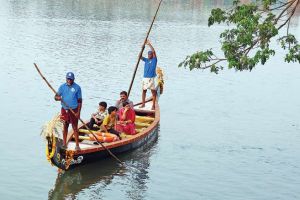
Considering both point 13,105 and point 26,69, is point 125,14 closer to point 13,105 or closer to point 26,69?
point 26,69

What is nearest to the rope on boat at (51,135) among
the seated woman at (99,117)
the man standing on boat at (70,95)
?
the man standing on boat at (70,95)

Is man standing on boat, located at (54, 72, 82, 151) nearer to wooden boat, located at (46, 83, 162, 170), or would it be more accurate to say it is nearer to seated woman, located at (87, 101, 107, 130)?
wooden boat, located at (46, 83, 162, 170)

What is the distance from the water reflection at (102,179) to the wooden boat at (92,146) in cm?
24

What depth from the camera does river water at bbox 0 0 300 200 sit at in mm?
17097

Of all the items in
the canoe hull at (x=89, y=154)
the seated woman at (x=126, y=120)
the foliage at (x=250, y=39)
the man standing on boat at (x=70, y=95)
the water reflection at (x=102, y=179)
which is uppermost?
the foliage at (x=250, y=39)

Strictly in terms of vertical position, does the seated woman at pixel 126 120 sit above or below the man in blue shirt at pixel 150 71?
below

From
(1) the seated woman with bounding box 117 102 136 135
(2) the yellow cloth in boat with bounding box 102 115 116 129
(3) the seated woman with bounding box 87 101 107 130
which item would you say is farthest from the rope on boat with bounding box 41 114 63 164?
(1) the seated woman with bounding box 117 102 136 135

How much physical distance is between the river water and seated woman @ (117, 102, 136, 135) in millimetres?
796

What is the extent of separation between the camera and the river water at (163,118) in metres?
17.1

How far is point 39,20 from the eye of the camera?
53906mm

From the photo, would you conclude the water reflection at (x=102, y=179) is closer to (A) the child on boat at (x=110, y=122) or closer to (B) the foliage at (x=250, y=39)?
(A) the child on boat at (x=110, y=122)

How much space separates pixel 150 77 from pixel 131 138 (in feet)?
12.9

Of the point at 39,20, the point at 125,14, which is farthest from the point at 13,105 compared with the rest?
the point at 125,14

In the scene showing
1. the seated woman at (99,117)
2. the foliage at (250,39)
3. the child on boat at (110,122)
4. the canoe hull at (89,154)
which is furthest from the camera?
the seated woman at (99,117)
